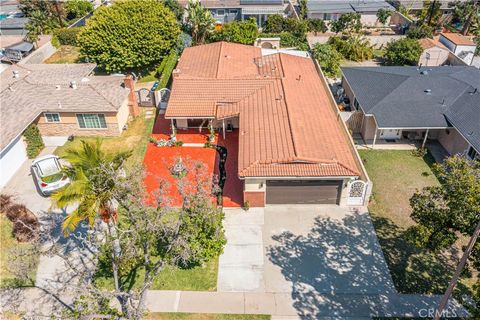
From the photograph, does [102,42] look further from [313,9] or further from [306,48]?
[313,9]

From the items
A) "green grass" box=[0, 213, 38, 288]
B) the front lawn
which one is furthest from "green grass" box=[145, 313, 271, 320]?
"green grass" box=[0, 213, 38, 288]

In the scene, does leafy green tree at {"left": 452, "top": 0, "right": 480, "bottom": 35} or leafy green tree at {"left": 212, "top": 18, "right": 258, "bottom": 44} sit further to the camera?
leafy green tree at {"left": 452, "top": 0, "right": 480, "bottom": 35}

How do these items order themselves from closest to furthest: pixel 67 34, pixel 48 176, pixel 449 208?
pixel 449 208 → pixel 48 176 → pixel 67 34

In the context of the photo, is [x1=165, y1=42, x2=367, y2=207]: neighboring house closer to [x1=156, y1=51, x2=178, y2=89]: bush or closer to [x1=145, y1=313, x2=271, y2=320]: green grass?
[x1=156, y1=51, x2=178, y2=89]: bush

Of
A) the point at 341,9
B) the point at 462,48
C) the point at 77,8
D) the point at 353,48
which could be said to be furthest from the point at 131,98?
the point at 341,9

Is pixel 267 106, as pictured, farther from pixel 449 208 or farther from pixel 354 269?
pixel 449 208

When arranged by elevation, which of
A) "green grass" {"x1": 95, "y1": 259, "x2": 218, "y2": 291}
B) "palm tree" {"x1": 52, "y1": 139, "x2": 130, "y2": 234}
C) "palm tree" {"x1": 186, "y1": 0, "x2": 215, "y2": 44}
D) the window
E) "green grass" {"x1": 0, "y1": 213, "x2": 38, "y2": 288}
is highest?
"palm tree" {"x1": 52, "y1": 139, "x2": 130, "y2": 234}

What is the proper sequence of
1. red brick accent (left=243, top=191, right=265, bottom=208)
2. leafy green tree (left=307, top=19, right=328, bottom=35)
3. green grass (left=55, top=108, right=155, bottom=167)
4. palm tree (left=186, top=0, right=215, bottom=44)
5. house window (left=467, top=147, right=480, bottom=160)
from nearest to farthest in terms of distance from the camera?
red brick accent (left=243, top=191, right=265, bottom=208) < house window (left=467, top=147, right=480, bottom=160) < green grass (left=55, top=108, right=155, bottom=167) < palm tree (left=186, top=0, right=215, bottom=44) < leafy green tree (left=307, top=19, right=328, bottom=35)
